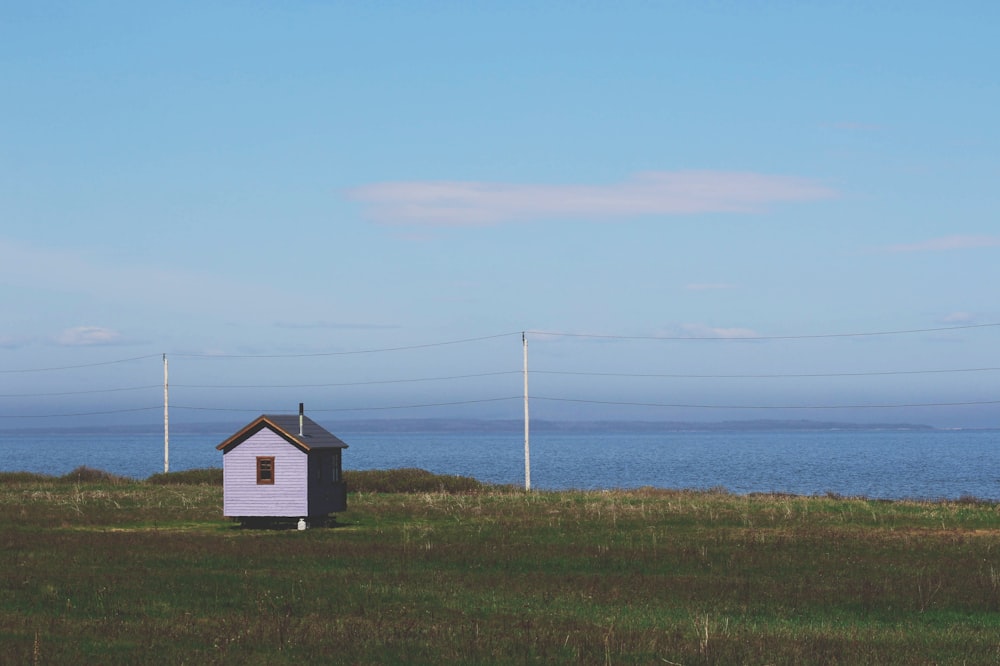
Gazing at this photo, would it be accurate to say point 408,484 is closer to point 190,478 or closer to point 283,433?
point 190,478

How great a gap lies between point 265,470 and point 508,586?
76.7ft

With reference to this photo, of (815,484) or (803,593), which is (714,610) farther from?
(815,484)

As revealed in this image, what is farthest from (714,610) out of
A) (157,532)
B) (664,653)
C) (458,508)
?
(458,508)

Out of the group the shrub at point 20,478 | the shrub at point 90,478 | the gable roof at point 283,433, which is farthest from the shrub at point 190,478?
the gable roof at point 283,433

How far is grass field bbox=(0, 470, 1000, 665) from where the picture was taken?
787 inches

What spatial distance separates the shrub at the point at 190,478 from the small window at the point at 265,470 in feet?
101

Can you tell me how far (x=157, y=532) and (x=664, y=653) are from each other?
29728 millimetres

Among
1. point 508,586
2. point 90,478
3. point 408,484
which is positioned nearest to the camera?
point 508,586

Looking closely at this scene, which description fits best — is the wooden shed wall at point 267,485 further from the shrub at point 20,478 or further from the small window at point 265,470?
the shrub at point 20,478

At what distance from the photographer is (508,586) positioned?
2898 cm

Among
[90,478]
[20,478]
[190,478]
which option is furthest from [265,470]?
[20,478]

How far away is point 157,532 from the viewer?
4428 cm

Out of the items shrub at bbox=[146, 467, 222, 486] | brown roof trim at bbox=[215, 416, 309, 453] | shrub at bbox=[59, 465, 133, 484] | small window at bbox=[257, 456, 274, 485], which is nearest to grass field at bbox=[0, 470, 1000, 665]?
small window at bbox=[257, 456, 274, 485]

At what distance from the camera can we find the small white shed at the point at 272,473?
49094 millimetres
